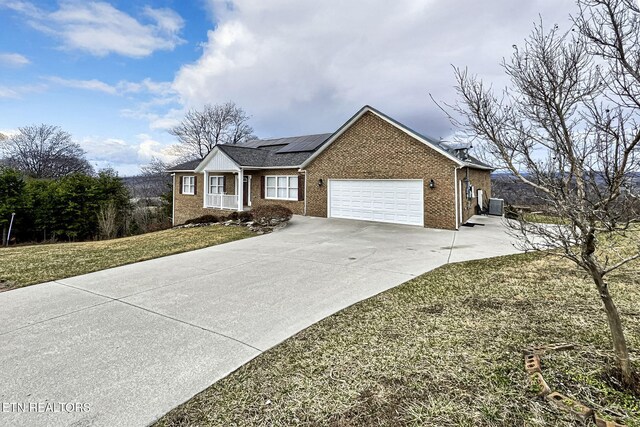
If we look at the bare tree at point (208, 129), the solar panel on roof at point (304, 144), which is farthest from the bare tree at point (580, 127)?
the bare tree at point (208, 129)

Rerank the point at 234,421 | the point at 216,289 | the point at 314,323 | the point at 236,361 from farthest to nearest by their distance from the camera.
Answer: the point at 216,289 < the point at 314,323 < the point at 236,361 < the point at 234,421

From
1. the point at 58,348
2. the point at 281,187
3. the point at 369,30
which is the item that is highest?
the point at 369,30

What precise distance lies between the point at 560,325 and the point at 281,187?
1684 centimetres

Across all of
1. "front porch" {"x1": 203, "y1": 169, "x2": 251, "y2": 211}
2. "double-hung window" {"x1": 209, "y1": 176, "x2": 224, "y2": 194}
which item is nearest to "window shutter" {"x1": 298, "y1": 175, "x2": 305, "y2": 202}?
"front porch" {"x1": 203, "y1": 169, "x2": 251, "y2": 211}

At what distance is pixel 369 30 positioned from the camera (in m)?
13.2

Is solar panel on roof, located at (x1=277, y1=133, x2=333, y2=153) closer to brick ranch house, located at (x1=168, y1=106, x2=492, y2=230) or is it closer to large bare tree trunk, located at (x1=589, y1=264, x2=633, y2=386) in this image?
brick ranch house, located at (x1=168, y1=106, x2=492, y2=230)

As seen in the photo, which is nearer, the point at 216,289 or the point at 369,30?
the point at 216,289

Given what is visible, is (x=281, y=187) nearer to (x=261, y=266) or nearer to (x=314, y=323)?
(x=261, y=266)

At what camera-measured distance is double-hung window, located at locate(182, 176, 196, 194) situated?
23320 mm

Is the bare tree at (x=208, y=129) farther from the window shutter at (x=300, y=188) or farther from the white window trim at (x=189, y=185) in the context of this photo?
the window shutter at (x=300, y=188)

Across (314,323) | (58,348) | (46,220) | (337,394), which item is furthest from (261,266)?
(46,220)

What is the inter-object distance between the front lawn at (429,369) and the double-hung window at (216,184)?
18.7 metres

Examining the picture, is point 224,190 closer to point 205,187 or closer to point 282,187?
point 205,187

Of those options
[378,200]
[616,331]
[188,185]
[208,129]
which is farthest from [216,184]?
[616,331]
